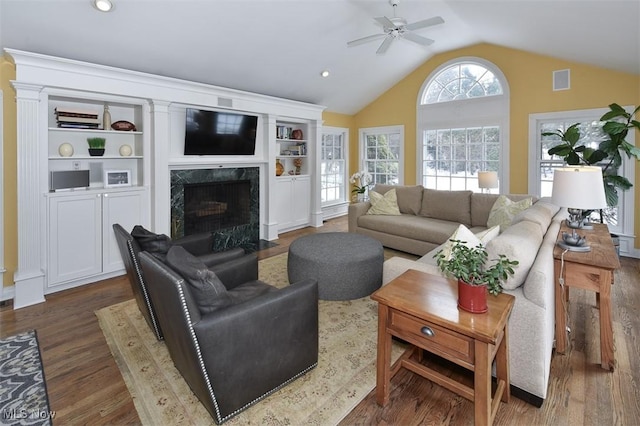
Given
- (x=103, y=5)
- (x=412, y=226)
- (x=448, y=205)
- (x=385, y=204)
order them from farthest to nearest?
1. (x=385, y=204)
2. (x=448, y=205)
3. (x=412, y=226)
4. (x=103, y=5)

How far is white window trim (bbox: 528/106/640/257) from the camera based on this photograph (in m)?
4.39

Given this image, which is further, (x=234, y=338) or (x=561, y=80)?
(x=561, y=80)

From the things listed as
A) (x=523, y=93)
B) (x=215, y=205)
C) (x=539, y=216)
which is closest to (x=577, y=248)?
(x=539, y=216)

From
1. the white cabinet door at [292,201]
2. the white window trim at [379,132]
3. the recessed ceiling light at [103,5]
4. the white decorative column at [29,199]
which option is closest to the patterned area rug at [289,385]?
the white decorative column at [29,199]

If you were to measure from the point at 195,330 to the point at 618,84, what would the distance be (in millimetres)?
5944

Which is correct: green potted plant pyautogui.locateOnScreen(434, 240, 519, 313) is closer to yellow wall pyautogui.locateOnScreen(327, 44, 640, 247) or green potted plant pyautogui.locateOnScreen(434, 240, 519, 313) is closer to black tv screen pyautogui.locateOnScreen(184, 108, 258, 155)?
black tv screen pyautogui.locateOnScreen(184, 108, 258, 155)

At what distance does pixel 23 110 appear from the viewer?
3.04 metres

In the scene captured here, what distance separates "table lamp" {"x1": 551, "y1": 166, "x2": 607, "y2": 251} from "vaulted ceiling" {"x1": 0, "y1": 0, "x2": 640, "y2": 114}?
1.84m

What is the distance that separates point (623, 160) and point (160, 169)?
6175mm

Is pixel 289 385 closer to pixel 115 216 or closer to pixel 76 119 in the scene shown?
pixel 115 216

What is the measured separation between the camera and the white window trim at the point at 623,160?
4387mm

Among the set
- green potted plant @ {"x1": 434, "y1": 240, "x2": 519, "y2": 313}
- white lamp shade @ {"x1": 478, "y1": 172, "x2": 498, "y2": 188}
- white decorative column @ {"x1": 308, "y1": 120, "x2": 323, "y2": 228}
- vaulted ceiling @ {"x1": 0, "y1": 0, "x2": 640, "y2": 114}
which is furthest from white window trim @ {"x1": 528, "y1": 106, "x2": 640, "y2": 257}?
green potted plant @ {"x1": 434, "y1": 240, "x2": 519, "y2": 313}

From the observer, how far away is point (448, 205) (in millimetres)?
4766

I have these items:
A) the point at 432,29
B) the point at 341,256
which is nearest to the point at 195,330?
the point at 341,256
